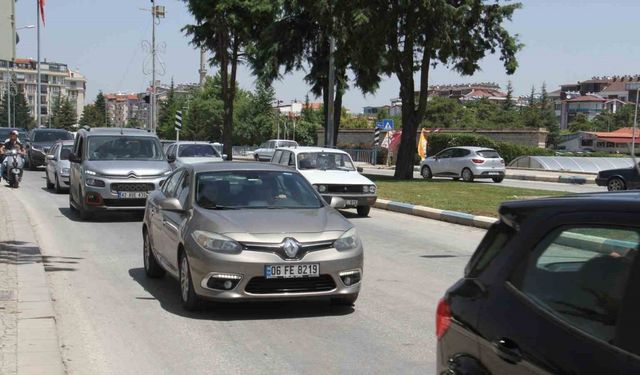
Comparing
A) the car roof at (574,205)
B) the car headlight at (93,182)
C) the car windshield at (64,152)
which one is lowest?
the car headlight at (93,182)

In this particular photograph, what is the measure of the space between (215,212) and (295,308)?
4.23 ft

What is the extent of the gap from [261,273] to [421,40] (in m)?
25.3

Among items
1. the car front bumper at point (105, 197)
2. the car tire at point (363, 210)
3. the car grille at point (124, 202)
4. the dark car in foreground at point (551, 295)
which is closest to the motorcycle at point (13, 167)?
the car front bumper at point (105, 197)

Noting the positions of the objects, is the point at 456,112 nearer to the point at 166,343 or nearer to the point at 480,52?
the point at 480,52

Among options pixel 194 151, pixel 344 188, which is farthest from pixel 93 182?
pixel 194 151

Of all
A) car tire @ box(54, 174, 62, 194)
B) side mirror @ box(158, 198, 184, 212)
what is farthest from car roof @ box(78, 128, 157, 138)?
side mirror @ box(158, 198, 184, 212)

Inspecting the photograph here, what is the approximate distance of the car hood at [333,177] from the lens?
16312 millimetres

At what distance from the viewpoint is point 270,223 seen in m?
6.98

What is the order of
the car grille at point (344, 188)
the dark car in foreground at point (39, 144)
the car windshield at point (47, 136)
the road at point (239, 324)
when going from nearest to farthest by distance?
the road at point (239, 324) → the car grille at point (344, 188) → the dark car in foreground at point (39, 144) → the car windshield at point (47, 136)

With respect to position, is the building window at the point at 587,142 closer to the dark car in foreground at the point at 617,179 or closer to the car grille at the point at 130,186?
the dark car in foreground at the point at 617,179

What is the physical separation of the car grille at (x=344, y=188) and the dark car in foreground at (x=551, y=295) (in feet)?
41.9

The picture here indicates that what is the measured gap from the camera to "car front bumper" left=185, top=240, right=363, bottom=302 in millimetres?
6656

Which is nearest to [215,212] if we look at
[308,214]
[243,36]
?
[308,214]

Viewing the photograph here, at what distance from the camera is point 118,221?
1531cm
